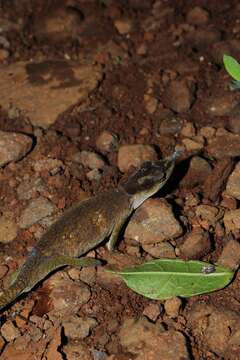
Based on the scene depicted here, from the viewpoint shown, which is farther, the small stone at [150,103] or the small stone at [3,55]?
the small stone at [3,55]

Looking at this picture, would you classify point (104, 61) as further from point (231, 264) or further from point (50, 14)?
point (231, 264)

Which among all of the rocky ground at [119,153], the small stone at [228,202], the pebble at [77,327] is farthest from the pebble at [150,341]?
the small stone at [228,202]

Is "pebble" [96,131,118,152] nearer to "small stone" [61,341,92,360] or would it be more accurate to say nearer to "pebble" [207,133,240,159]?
"pebble" [207,133,240,159]

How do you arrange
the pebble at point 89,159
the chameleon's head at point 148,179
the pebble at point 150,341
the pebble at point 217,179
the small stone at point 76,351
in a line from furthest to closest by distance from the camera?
1. the pebble at point 89,159
2. the pebble at point 217,179
3. the chameleon's head at point 148,179
4. the small stone at point 76,351
5. the pebble at point 150,341

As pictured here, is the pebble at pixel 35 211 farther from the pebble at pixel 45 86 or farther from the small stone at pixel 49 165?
the pebble at pixel 45 86

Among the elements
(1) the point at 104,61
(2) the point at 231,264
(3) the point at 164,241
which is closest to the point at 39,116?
(1) the point at 104,61

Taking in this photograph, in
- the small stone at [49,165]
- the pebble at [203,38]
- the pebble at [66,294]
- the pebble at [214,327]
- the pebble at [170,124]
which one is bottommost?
the pebble at [214,327]
